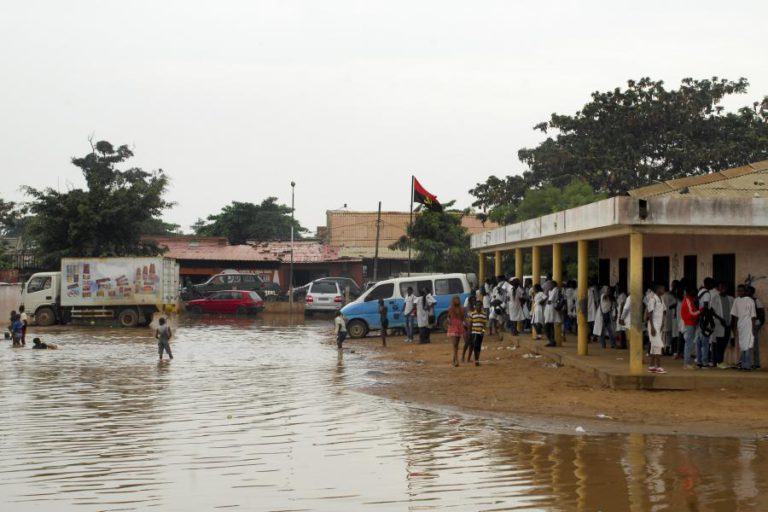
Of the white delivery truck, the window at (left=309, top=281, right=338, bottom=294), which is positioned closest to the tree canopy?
the window at (left=309, top=281, right=338, bottom=294)

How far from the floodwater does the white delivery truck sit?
64.6ft

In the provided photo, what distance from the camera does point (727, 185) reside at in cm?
1753

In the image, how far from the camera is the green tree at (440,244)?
159ft

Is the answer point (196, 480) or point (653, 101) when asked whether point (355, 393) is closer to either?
point (196, 480)

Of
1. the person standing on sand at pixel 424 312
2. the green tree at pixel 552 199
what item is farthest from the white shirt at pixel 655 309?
the green tree at pixel 552 199

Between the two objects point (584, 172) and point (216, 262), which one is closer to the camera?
point (584, 172)

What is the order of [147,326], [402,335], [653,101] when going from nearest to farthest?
[402,335], [147,326], [653,101]

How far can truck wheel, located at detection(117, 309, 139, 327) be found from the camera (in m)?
36.9

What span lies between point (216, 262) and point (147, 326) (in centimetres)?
1961

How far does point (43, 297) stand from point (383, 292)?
49.3ft

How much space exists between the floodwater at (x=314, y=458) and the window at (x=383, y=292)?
39.4 ft

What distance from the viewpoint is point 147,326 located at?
3731 centimetres

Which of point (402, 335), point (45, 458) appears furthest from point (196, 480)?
point (402, 335)

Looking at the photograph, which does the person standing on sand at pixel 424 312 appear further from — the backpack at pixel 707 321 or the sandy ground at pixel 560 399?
the backpack at pixel 707 321
